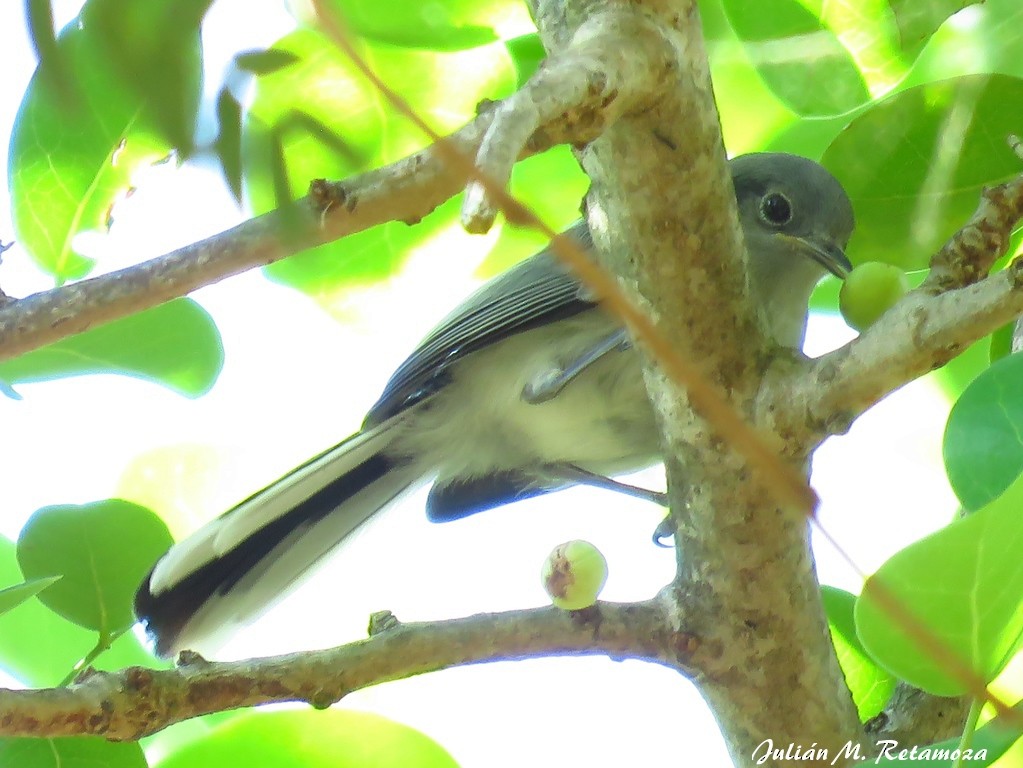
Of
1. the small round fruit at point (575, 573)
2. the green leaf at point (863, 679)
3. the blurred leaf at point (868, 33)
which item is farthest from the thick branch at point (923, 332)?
the green leaf at point (863, 679)

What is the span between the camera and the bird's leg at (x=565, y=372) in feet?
4.92

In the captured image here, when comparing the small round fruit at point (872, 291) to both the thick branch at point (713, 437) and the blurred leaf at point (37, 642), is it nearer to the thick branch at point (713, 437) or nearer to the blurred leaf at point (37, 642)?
the thick branch at point (713, 437)

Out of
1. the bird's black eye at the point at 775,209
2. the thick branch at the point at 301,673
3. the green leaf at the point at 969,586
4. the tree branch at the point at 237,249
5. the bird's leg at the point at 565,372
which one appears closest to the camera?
the tree branch at the point at 237,249

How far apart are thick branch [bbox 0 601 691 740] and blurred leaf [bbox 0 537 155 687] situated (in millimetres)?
417

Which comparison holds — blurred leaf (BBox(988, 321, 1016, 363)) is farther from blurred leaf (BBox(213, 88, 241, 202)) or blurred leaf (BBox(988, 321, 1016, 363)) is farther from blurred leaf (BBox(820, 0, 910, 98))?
blurred leaf (BBox(213, 88, 241, 202))

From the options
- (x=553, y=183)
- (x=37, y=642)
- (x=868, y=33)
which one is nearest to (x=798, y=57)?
(x=868, y=33)

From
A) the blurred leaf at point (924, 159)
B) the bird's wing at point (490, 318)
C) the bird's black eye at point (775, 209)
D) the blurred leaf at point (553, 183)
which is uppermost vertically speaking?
the bird's black eye at point (775, 209)

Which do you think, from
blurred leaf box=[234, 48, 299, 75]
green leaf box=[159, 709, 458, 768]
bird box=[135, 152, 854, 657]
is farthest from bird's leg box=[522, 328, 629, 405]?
blurred leaf box=[234, 48, 299, 75]

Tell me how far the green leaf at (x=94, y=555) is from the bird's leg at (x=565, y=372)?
0.61 m

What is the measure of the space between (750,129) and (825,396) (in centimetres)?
69

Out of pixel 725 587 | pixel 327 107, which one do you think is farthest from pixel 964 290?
pixel 327 107

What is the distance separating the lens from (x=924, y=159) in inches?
47.2

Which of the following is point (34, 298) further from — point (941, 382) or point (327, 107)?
point (941, 382)

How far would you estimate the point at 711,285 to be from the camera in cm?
101
